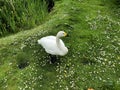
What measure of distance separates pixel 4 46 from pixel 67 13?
12.3 feet

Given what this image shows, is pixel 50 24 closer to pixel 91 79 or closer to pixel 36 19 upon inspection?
pixel 36 19

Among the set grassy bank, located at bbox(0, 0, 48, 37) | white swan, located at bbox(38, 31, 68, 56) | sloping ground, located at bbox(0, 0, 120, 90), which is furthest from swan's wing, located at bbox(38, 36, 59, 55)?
grassy bank, located at bbox(0, 0, 48, 37)

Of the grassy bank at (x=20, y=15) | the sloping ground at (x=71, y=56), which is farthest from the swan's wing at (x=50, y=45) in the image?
the grassy bank at (x=20, y=15)

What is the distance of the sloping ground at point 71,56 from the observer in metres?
11.0

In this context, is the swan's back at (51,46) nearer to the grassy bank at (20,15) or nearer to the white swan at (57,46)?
the white swan at (57,46)

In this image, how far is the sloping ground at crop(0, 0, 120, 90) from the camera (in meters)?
11.0

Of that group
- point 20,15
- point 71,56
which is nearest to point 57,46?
point 71,56

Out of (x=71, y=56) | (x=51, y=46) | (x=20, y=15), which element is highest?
(x=51, y=46)

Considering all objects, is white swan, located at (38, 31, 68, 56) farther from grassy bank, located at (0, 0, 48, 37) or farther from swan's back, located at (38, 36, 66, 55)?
grassy bank, located at (0, 0, 48, 37)

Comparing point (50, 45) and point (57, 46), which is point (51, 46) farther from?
point (57, 46)

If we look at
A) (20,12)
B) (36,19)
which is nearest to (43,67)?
(36,19)

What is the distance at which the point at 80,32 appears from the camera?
13.4 m

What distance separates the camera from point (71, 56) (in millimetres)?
11984

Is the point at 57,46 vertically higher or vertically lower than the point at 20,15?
higher
